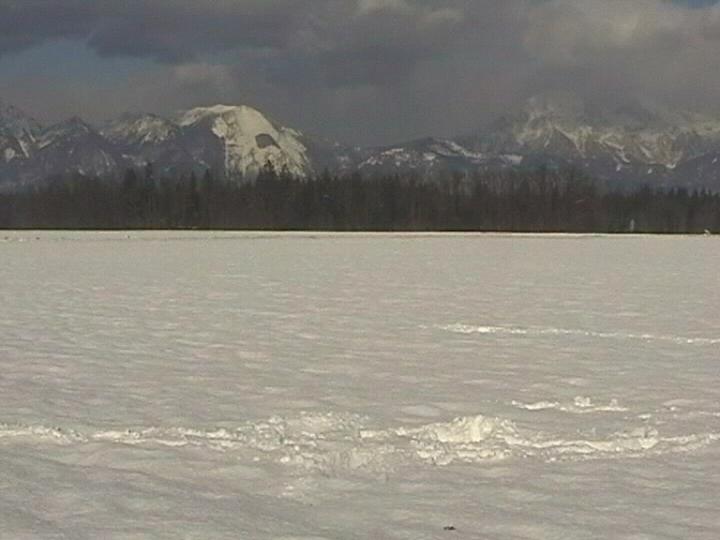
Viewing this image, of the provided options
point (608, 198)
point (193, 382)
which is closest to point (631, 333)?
point (193, 382)

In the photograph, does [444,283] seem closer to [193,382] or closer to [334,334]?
[334,334]

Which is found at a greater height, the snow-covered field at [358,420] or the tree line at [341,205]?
the tree line at [341,205]

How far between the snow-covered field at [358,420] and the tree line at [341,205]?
9760cm

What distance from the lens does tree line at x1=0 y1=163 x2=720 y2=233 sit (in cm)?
11706

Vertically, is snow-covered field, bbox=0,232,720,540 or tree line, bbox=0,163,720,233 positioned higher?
tree line, bbox=0,163,720,233

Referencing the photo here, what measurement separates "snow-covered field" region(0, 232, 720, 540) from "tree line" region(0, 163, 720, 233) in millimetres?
97601

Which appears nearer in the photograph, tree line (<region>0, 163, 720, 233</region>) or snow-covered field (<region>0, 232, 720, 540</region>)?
snow-covered field (<region>0, 232, 720, 540</region>)

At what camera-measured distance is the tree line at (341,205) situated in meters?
117

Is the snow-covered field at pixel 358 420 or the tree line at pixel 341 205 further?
the tree line at pixel 341 205

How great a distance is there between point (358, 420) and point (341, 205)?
11242cm

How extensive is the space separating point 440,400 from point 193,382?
2622 millimetres

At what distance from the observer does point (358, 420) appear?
8.01 m

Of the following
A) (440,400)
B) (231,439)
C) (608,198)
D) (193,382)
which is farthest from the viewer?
(608,198)

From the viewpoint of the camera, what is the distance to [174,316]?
15.7 m
